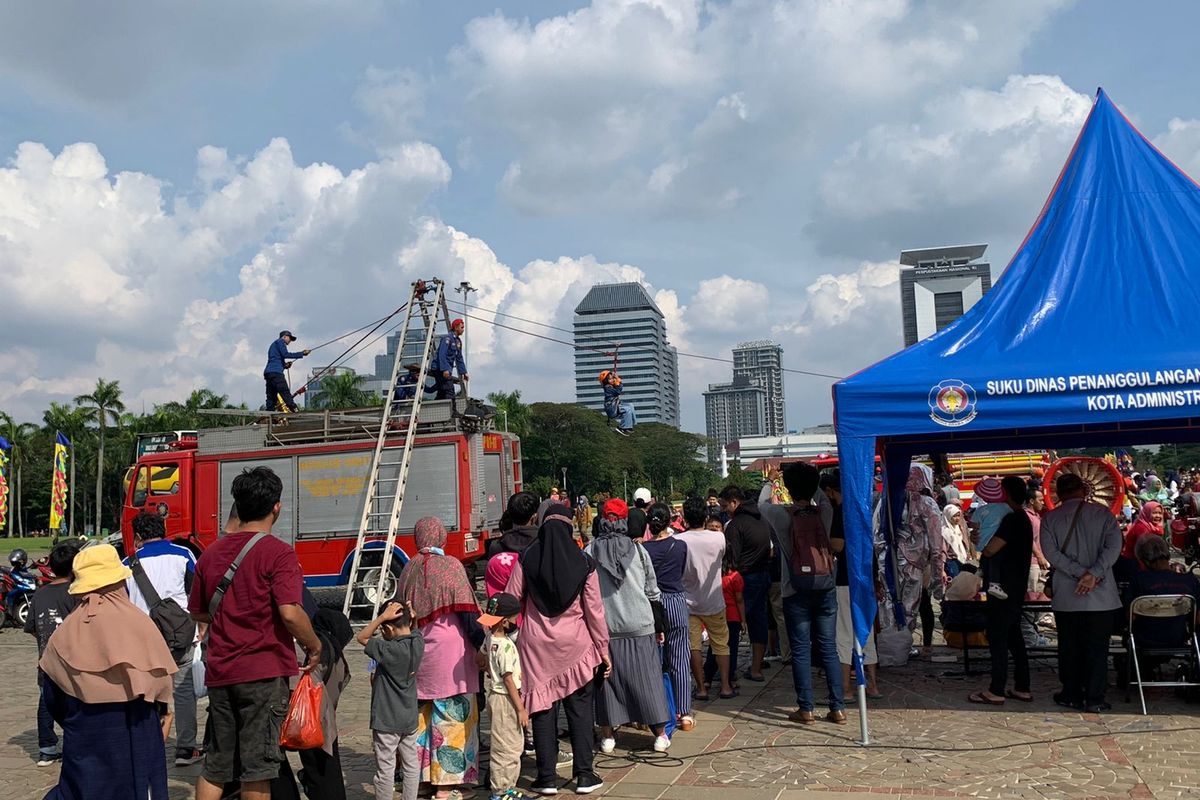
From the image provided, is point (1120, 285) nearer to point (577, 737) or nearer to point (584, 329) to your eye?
point (577, 737)

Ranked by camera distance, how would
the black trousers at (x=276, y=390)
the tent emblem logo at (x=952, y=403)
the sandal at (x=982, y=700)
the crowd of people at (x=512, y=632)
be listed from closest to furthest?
the crowd of people at (x=512, y=632) < the tent emblem logo at (x=952, y=403) < the sandal at (x=982, y=700) < the black trousers at (x=276, y=390)

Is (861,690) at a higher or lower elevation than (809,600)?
lower

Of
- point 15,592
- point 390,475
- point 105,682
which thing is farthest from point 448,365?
point 105,682

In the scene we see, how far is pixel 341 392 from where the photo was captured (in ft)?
194

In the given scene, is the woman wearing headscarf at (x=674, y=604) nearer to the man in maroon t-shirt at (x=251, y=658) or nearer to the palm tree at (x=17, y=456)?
the man in maroon t-shirt at (x=251, y=658)

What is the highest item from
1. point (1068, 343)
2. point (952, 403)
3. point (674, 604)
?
point (1068, 343)

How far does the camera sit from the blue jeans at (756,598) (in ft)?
26.3

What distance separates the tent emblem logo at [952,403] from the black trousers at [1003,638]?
165 centimetres

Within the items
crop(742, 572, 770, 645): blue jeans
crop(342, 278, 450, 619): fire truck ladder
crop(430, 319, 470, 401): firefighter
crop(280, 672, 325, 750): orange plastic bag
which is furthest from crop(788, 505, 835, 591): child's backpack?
crop(430, 319, 470, 401): firefighter

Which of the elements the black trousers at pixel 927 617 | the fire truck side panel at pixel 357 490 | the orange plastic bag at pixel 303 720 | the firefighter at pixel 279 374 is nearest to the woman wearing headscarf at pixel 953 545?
the black trousers at pixel 927 617

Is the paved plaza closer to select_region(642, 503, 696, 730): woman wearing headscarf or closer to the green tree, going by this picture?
select_region(642, 503, 696, 730): woman wearing headscarf

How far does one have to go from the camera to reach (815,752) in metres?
6.01

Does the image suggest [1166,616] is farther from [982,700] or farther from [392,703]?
[392,703]

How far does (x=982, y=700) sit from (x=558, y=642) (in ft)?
12.0
